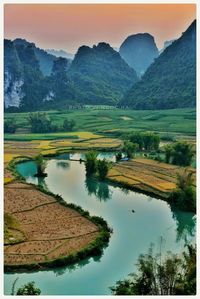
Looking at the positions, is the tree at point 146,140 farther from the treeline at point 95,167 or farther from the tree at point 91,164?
the tree at point 91,164

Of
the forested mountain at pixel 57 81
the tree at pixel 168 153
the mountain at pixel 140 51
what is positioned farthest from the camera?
the mountain at pixel 140 51

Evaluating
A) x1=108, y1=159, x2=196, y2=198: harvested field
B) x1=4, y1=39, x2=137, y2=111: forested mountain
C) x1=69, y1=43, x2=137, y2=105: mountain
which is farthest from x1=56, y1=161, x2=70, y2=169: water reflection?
x1=69, y1=43, x2=137, y2=105: mountain

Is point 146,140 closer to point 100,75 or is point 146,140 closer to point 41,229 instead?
point 41,229

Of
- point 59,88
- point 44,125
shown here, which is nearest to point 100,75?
point 59,88

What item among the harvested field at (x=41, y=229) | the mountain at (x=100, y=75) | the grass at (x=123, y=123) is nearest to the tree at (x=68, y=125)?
the grass at (x=123, y=123)

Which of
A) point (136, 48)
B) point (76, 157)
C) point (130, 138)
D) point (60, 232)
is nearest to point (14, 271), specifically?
point (60, 232)

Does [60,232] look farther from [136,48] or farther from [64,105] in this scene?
[136,48]
